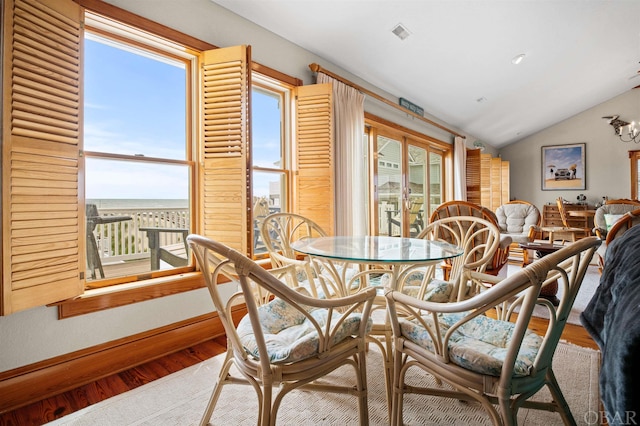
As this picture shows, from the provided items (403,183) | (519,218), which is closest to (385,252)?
(403,183)

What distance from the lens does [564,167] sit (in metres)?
8.66

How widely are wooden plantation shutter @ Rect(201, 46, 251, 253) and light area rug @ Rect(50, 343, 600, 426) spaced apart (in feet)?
3.22

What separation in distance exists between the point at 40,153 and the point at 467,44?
403cm

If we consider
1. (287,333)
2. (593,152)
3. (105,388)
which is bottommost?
(105,388)

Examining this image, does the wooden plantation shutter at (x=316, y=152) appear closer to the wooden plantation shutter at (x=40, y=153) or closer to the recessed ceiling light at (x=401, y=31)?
the recessed ceiling light at (x=401, y=31)

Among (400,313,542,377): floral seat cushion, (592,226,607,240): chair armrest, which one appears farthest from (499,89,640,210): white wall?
(400,313,542,377): floral seat cushion

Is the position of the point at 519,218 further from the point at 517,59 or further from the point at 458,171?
the point at 517,59

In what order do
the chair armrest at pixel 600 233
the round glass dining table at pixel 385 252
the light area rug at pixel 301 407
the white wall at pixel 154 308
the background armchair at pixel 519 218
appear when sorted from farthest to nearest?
the background armchair at pixel 519 218 < the chair armrest at pixel 600 233 < the white wall at pixel 154 308 < the light area rug at pixel 301 407 < the round glass dining table at pixel 385 252

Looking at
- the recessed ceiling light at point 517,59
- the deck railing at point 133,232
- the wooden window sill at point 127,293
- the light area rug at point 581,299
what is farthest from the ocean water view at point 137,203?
the recessed ceiling light at point 517,59

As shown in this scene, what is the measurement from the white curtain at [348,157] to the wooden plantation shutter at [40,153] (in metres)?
2.13

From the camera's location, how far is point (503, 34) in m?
3.68

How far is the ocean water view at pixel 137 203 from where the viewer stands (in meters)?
2.17

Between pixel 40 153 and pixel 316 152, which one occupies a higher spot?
pixel 316 152

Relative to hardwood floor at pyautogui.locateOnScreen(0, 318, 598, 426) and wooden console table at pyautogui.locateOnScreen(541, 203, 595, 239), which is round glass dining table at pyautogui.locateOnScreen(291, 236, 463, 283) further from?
wooden console table at pyautogui.locateOnScreen(541, 203, 595, 239)
